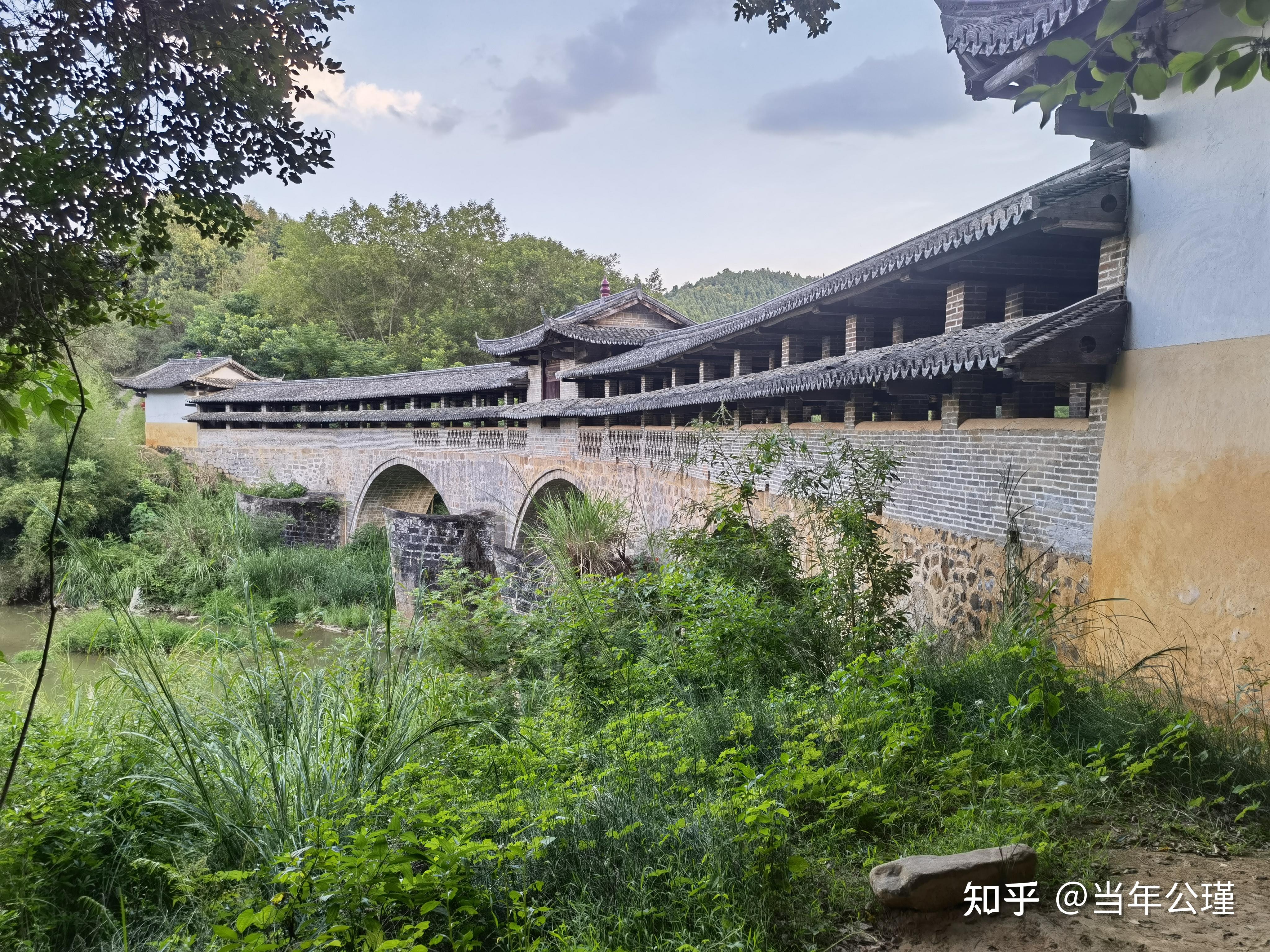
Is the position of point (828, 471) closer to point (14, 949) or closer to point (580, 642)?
point (580, 642)

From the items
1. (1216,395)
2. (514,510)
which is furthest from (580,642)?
(514,510)

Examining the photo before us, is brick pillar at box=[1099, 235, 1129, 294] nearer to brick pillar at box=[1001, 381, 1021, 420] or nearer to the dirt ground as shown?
brick pillar at box=[1001, 381, 1021, 420]

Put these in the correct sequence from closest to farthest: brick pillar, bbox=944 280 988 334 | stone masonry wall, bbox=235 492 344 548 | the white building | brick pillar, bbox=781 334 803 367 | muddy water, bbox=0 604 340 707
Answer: brick pillar, bbox=944 280 988 334
muddy water, bbox=0 604 340 707
brick pillar, bbox=781 334 803 367
stone masonry wall, bbox=235 492 344 548
the white building

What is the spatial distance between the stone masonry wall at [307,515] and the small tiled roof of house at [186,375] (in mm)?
8050

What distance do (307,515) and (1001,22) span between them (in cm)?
2133

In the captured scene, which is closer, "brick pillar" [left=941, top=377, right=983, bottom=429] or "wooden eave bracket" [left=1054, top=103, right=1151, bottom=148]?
"wooden eave bracket" [left=1054, top=103, right=1151, bottom=148]

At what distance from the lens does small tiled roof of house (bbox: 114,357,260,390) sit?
28984 mm

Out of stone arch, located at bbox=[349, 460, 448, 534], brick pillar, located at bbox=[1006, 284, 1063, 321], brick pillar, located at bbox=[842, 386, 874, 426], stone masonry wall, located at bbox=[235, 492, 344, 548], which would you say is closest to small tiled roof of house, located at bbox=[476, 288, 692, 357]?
stone arch, located at bbox=[349, 460, 448, 534]

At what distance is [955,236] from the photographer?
5.61 m

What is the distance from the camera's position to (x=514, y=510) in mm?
17438

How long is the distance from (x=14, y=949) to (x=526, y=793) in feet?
5.49

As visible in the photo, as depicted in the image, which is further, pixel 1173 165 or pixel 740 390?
pixel 740 390

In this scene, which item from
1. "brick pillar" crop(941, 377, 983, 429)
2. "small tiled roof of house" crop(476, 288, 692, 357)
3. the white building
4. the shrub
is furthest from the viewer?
the white building

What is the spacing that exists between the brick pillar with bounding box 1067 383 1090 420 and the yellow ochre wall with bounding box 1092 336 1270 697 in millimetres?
248
